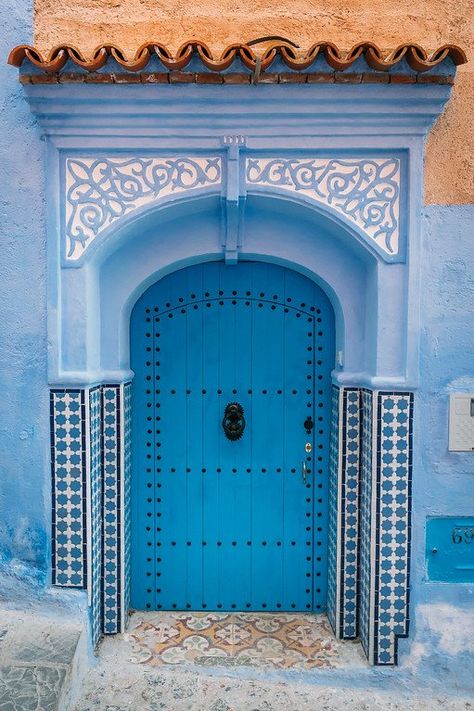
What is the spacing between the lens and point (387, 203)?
263cm

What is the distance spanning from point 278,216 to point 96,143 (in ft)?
3.23

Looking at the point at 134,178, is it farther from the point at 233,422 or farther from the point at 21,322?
the point at 233,422

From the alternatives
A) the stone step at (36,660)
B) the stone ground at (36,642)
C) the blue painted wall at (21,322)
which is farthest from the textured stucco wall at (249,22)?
the stone step at (36,660)

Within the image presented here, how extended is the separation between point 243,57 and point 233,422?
5.96 feet

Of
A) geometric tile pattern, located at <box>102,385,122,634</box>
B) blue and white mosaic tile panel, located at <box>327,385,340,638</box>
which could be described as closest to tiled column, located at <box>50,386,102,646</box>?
geometric tile pattern, located at <box>102,385,122,634</box>

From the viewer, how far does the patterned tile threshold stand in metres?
2.72

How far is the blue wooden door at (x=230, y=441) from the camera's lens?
10.1 feet

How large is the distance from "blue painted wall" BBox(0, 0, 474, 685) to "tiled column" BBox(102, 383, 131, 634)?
319 millimetres

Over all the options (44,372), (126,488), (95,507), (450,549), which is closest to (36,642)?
(95,507)

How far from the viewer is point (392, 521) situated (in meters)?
2.69

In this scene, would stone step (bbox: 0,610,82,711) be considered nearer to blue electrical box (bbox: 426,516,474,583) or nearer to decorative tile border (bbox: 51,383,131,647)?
decorative tile border (bbox: 51,383,131,647)

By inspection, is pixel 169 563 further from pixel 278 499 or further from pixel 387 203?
pixel 387 203

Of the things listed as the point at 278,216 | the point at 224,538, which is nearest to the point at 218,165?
the point at 278,216

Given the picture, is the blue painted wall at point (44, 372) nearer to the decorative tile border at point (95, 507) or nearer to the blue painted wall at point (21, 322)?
the blue painted wall at point (21, 322)
